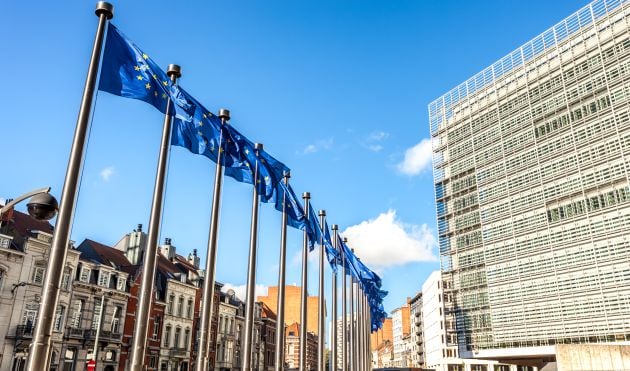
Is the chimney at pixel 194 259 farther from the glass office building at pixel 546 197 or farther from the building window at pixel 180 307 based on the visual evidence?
the glass office building at pixel 546 197

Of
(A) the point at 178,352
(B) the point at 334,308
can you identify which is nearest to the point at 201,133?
(B) the point at 334,308

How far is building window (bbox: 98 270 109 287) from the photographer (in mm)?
44859

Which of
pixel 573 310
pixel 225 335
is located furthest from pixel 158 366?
pixel 573 310

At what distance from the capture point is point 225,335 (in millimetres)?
65562

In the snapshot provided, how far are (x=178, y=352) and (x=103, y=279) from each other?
537 inches

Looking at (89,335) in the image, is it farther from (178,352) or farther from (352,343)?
(352,343)

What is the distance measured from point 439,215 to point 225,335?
3385cm

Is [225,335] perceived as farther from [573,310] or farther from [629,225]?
[629,225]

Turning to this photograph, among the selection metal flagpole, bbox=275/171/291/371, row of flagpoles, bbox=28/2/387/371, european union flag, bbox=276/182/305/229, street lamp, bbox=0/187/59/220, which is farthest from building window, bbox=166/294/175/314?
street lamp, bbox=0/187/59/220

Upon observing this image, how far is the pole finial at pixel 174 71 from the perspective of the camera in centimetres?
1488

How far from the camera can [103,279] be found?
45.3m

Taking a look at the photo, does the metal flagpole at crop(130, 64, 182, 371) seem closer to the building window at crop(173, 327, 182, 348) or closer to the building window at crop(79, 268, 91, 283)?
the building window at crop(79, 268, 91, 283)

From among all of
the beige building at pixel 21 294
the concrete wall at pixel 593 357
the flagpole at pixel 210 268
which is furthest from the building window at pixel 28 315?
the concrete wall at pixel 593 357

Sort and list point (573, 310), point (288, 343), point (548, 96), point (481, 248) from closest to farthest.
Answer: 1. point (573, 310)
2. point (548, 96)
3. point (481, 248)
4. point (288, 343)
